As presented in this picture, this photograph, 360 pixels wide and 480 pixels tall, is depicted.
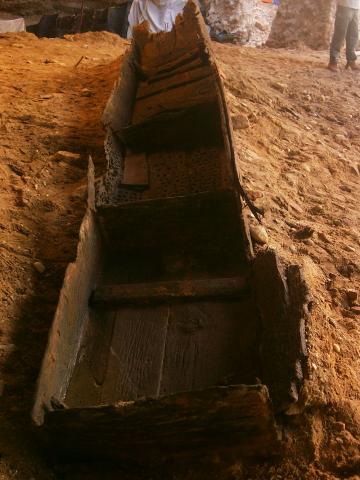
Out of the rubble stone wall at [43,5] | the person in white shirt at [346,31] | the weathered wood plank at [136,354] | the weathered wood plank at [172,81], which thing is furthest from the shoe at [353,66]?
the weathered wood plank at [136,354]

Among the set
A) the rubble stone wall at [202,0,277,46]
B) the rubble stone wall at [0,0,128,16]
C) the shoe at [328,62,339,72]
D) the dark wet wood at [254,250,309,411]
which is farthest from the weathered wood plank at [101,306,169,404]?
the rubble stone wall at [0,0,128,16]

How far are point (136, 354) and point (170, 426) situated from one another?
0.57 metres

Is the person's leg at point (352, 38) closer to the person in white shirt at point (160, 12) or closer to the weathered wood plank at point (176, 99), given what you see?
the person in white shirt at point (160, 12)

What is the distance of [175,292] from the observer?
2252 mm

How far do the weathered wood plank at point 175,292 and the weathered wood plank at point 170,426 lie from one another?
74 cm

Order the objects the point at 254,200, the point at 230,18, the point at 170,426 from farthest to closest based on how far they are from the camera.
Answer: the point at 230,18 < the point at 254,200 < the point at 170,426

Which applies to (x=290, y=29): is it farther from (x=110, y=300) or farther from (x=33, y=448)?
(x=33, y=448)

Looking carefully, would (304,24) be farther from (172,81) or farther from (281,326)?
(281,326)

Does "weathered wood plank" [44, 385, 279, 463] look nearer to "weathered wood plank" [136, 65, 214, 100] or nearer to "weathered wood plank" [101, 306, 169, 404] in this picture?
"weathered wood plank" [101, 306, 169, 404]

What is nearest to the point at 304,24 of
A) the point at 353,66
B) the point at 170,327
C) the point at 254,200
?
the point at 353,66

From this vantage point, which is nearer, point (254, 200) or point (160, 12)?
point (254, 200)

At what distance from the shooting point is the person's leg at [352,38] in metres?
7.22

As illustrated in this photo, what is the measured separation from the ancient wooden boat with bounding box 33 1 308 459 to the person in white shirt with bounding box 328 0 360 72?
15.8ft

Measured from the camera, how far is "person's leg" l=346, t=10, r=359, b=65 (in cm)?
722
